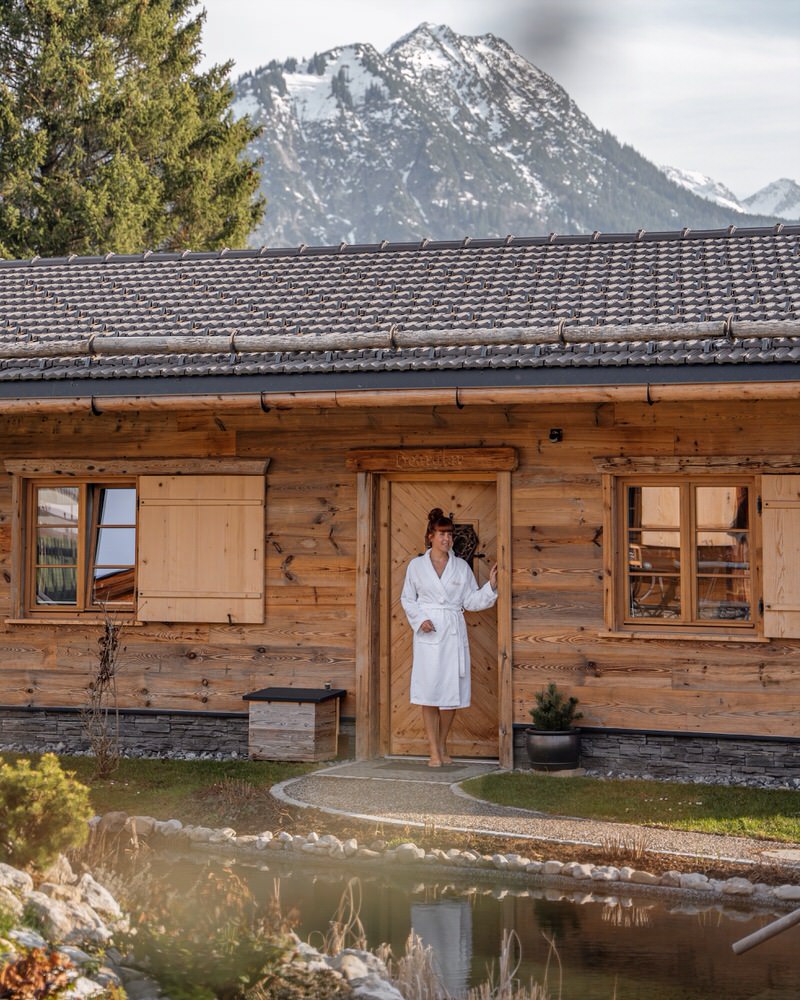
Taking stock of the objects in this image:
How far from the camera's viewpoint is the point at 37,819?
21.5ft

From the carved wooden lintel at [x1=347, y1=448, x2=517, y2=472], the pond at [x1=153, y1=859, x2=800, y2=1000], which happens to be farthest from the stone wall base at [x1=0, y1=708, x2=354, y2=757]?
the pond at [x1=153, y1=859, x2=800, y2=1000]

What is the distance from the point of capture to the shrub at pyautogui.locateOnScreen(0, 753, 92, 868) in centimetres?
652

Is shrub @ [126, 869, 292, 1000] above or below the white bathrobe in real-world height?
below

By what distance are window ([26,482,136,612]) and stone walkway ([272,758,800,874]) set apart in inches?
104

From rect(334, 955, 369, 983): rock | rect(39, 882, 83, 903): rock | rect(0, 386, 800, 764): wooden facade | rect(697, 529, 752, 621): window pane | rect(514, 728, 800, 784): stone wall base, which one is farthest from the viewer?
rect(697, 529, 752, 621): window pane

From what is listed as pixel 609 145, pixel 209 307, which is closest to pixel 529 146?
pixel 609 145

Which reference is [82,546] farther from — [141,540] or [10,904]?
[10,904]

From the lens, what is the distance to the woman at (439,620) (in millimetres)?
10773

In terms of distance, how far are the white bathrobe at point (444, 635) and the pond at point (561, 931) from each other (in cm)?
293

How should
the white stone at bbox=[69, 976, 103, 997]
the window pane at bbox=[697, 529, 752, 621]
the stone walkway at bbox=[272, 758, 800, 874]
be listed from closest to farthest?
1. the white stone at bbox=[69, 976, 103, 997]
2. the stone walkway at bbox=[272, 758, 800, 874]
3. the window pane at bbox=[697, 529, 752, 621]

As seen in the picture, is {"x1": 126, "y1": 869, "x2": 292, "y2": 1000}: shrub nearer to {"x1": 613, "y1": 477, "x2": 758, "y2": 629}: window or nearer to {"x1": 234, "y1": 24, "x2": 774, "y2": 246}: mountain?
{"x1": 613, "y1": 477, "x2": 758, "y2": 629}: window

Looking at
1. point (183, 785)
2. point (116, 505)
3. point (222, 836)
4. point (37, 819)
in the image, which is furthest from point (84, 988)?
point (116, 505)

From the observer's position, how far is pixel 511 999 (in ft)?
18.4

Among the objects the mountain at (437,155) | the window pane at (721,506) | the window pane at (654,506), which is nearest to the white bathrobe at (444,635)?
the window pane at (654,506)
